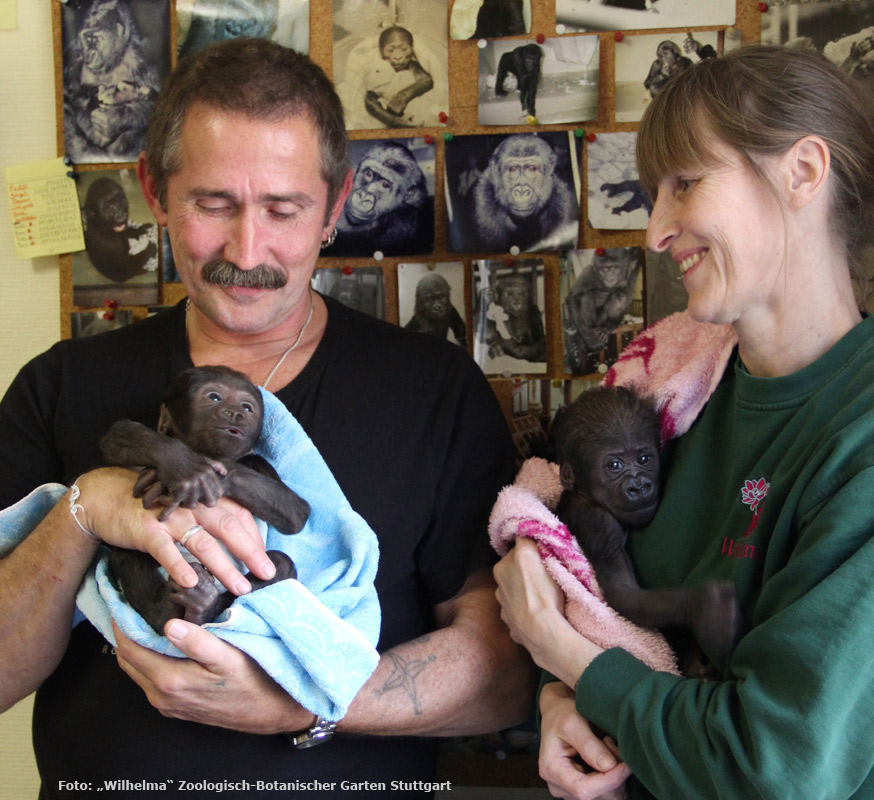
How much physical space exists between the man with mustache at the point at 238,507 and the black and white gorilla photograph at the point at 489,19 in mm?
482

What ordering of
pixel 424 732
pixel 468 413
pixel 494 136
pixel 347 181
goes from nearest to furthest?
1. pixel 424 732
2. pixel 468 413
3. pixel 347 181
4. pixel 494 136

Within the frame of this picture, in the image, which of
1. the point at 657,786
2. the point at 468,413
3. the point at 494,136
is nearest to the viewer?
the point at 657,786

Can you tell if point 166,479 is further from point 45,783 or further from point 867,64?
point 867,64

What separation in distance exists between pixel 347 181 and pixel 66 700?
1.26 meters

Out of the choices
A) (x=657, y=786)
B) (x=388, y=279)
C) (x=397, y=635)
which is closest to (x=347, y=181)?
(x=388, y=279)

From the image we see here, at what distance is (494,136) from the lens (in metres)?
2.24

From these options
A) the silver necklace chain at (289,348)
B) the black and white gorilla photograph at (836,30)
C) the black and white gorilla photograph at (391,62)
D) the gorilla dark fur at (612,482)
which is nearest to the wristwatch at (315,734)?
the gorilla dark fur at (612,482)

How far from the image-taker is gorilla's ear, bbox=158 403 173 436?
5.33ft

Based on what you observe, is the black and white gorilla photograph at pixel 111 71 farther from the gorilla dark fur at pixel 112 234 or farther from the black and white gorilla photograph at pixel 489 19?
the black and white gorilla photograph at pixel 489 19

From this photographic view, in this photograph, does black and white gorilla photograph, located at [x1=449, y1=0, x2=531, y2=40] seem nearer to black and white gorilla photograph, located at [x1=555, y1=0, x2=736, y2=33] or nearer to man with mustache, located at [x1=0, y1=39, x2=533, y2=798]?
black and white gorilla photograph, located at [x1=555, y1=0, x2=736, y2=33]

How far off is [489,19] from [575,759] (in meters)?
1.74

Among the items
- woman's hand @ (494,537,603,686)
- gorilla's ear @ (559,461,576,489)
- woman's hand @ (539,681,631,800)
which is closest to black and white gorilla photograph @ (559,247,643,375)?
gorilla's ear @ (559,461,576,489)

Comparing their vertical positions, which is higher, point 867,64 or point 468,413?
point 867,64

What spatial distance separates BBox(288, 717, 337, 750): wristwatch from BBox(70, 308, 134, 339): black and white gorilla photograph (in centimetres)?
130
